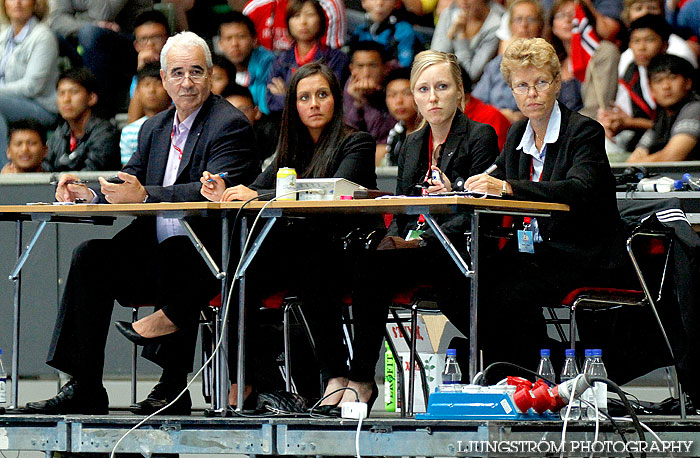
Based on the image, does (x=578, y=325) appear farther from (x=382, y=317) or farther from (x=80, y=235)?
(x=80, y=235)

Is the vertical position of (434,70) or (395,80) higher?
(395,80)

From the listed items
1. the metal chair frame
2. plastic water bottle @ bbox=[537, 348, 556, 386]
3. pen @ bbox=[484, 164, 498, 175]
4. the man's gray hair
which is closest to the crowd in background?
the man's gray hair

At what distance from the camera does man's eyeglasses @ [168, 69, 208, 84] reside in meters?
4.63

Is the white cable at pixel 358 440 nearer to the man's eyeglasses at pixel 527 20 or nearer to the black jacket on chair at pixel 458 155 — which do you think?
the black jacket on chair at pixel 458 155

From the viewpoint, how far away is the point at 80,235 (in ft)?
25.7

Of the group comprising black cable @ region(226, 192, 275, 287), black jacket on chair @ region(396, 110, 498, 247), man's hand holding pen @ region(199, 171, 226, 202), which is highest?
black jacket on chair @ region(396, 110, 498, 247)

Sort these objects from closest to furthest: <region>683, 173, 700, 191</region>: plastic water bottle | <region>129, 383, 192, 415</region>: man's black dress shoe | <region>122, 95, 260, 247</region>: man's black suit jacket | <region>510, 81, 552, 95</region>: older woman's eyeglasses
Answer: <region>510, 81, 552, 95</region>: older woman's eyeglasses < <region>129, 383, 192, 415</region>: man's black dress shoe < <region>122, 95, 260, 247</region>: man's black suit jacket < <region>683, 173, 700, 191</region>: plastic water bottle

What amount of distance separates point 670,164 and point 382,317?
3072mm

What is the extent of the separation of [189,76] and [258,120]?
2.75 metres

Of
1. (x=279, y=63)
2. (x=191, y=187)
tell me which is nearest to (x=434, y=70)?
(x=191, y=187)

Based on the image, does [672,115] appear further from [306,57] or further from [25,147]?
[25,147]

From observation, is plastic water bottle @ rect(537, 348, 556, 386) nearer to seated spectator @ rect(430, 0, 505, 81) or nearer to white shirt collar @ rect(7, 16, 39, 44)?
seated spectator @ rect(430, 0, 505, 81)

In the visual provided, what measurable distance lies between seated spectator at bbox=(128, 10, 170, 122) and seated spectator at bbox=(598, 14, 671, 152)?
3021mm

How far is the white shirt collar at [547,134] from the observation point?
416 cm
